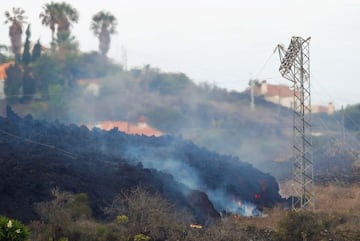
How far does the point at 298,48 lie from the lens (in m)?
37.8

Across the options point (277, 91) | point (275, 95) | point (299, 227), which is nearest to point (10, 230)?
point (299, 227)

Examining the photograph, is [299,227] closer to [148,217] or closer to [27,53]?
[148,217]

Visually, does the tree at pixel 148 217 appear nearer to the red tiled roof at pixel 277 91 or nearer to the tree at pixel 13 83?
the tree at pixel 13 83

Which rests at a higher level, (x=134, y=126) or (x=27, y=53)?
(x=27, y=53)

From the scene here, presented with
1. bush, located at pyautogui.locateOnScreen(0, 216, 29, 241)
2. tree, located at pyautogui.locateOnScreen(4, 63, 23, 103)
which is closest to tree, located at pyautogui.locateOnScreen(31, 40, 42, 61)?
tree, located at pyautogui.locateOnScreen(4, 63, 23, 103)

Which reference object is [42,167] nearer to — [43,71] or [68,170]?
[68,170]

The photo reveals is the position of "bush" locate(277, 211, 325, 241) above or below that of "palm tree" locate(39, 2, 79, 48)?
below

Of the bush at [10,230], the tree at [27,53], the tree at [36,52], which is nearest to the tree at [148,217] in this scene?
the bush at [10,230]

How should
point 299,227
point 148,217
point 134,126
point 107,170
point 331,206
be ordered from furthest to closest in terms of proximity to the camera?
point 134,126
point 331,206
point 107,170
point 148,217
point 299,227

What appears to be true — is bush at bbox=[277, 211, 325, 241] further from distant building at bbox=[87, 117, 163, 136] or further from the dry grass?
distant building at bbox=[87, 117, 163, 136]

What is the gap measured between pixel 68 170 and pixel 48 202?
22.0 feet

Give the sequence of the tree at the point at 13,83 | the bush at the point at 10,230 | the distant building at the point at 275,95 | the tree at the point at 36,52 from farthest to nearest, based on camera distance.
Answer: the distant building at the point at 275,95
the tree at the point at 36,52
the tree at the point at 13,83
the bush at the point at 10,230

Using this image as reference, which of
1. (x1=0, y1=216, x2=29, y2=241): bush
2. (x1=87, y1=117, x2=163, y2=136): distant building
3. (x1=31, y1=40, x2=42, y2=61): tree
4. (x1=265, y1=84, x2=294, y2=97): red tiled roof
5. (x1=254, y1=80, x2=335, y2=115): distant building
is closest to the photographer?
(x1=0, y1=216, x2=29, y2=241): bush

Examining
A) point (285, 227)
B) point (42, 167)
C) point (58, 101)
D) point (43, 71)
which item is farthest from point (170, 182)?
point (43, 71)
